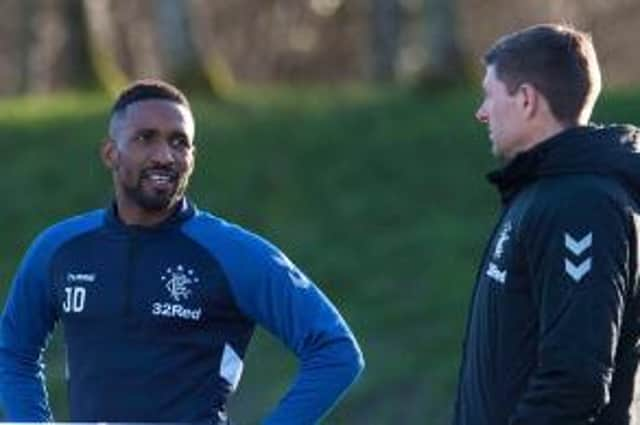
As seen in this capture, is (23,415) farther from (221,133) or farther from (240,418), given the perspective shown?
(221,133)

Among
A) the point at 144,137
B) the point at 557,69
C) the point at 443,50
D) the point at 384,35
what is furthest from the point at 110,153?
the point at 384,35

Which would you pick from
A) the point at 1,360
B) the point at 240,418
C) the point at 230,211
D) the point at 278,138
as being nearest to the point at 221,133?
the point at 278,138

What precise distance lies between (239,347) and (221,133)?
51.9 feet

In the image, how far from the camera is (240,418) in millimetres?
15680

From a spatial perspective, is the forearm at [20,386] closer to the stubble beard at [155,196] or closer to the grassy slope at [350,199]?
the stubble beard at [155,196]

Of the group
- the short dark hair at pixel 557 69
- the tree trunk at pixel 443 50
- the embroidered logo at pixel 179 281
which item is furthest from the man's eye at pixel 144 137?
the tree trunk at pixel 443 50

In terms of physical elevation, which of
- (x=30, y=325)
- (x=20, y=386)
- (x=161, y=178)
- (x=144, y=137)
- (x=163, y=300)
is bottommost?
(x=20, y=386)

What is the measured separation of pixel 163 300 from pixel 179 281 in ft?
0.24

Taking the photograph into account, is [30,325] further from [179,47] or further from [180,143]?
[179,47]

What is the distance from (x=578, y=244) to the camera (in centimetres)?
584

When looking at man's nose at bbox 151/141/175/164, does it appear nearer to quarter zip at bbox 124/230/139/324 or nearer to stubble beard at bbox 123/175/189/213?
stubble beard at bbox 123/175/189/213

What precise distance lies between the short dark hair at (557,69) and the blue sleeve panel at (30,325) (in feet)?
4.93

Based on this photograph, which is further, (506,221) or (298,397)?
(298,397)

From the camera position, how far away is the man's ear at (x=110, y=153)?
683cm
